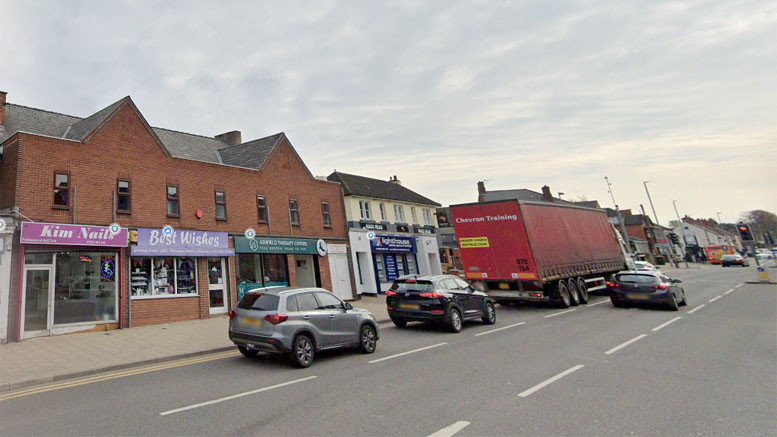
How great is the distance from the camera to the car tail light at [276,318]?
25.0ft

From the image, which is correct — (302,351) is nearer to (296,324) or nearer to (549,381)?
(296,324)

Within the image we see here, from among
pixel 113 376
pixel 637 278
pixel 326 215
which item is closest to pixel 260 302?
A: pixel 113 376

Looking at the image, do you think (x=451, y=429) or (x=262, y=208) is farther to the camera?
(x=262, y=208)

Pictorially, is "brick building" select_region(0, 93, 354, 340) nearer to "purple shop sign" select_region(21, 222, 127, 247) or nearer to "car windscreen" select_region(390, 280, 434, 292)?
"purple shop sign" select_region(21, 222, 127, 247)

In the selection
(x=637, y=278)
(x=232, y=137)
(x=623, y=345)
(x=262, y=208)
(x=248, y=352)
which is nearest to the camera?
(x=248, y=352)

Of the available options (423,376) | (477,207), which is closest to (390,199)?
(477,207)

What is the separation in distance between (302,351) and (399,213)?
2288 centimetres

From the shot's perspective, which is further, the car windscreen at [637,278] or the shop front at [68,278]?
the car windscreen at [637,278]

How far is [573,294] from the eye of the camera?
1708 centimetres

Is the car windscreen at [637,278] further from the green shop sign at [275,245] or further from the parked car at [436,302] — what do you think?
the green shop sign at [275,245]

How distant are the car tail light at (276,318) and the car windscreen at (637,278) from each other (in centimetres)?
1419

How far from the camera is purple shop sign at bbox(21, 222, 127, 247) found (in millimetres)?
11934

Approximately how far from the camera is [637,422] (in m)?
4.57

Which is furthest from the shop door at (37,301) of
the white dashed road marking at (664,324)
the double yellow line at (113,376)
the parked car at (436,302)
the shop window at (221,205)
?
the white dashed road marking at (664,324)
